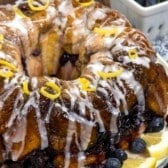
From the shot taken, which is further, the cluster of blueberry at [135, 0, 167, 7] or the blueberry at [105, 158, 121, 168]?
the cluster of blueberry at [135, 0, 167, 7]

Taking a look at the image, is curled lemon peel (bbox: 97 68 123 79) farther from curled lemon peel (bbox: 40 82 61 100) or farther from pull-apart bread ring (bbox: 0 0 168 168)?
curled lemon peel (bbox: 40 82 61 100)

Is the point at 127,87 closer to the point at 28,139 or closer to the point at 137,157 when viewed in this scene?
the point at 137,157

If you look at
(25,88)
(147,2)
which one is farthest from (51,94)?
(147,2)

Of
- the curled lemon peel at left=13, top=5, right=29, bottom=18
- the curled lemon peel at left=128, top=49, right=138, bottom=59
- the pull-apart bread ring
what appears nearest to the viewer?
the pull-apart bread ring

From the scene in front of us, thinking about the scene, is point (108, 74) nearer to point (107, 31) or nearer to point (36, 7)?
point (107, 31)

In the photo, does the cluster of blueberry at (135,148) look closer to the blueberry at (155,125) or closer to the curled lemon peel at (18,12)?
the blueberry at (155,125)

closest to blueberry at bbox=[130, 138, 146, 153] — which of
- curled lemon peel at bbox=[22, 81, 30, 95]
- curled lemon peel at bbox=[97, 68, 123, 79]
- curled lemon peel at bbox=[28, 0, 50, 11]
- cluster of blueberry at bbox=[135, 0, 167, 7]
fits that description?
curled lemon peel at bbox=[97, 68, 123, 79]

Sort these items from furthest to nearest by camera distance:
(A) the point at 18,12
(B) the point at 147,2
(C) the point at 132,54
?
(B) the point at 147,2 → (A) the point at 18,12 → (C) the point at 132,54

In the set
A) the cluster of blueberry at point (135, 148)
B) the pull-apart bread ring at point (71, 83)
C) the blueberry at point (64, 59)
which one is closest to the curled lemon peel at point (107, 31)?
the pull-apart bread ring at point (71, 83)
